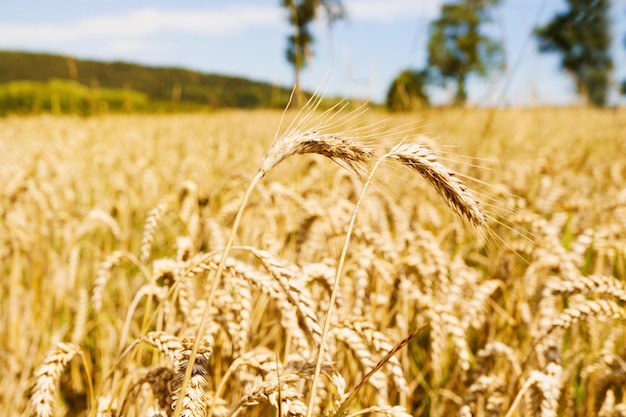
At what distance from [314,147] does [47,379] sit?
1.72 feet

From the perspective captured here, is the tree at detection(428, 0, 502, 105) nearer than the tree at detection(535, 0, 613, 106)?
No

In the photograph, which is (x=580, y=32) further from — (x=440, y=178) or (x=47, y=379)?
(x=47, y=379)

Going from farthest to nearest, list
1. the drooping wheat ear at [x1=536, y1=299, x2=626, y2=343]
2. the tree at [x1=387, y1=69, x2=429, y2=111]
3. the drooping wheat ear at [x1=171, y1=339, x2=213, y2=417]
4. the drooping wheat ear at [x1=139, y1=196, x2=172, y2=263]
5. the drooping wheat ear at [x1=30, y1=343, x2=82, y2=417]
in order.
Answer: the tree at [x1=387, y1=69, x2=429, y2=111]
the drooping wheat ear at [x1=139, y1=196, x2=172, y2=263]
the drooping wheat ear at [x1=536, y1=299, x2=626, y2=343]
the drooping wheat ear at [x1=30, y1=343, x2=82, y2=417]
the drooping wheat ear at [x1=171, y1=339, x2=213, y2=417]

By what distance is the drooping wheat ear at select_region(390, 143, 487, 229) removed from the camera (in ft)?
2.51

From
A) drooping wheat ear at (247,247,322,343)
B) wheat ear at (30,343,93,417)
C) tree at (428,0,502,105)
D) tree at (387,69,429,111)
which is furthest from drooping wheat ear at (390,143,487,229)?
tree at (428,0,502,105)

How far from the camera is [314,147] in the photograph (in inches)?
28.1

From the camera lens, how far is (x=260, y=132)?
7031mm

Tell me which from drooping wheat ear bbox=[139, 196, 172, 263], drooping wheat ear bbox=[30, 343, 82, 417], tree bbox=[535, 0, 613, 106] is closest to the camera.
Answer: drooping wheat ear bbox=[30, 343, 82, 417]

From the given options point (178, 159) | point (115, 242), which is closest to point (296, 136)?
point (115, 242)

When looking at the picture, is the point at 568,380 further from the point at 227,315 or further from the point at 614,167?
the point at 614,167

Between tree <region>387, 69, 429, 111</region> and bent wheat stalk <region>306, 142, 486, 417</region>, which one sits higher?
tree <region>387, 69, 429, 111</region>

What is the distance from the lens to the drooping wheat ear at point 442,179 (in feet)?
2.51

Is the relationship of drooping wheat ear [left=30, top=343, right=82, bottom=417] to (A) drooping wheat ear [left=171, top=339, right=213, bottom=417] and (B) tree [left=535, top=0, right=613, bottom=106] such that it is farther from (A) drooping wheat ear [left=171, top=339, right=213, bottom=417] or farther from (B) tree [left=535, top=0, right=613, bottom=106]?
(B) tree [left=535, top=0, right=613, bottom=106]

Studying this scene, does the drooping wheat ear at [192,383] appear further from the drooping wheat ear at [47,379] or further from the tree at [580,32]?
the tree at [580,32]
